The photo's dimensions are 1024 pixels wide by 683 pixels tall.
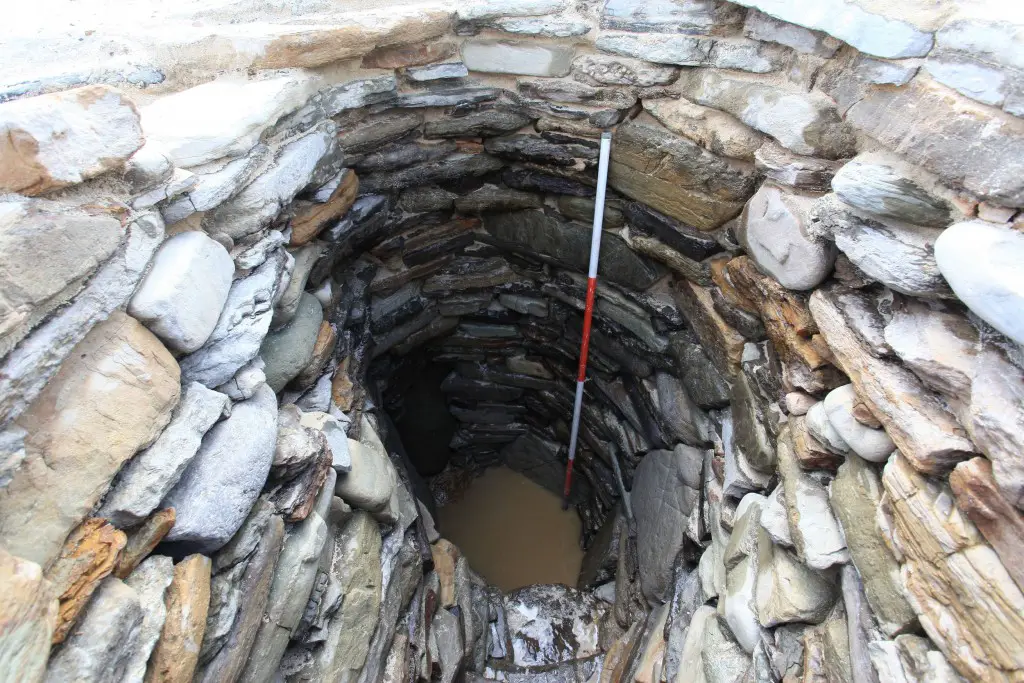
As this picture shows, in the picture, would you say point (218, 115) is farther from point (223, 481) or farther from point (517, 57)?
point (517, 57)

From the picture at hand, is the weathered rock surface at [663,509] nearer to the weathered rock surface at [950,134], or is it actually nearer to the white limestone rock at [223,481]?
the weathered rock surface at [950,134]

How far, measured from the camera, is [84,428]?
1.09 metres

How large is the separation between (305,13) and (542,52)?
0.79m

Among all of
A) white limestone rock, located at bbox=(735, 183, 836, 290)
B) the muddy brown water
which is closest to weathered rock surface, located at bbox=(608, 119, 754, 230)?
white limestone rock, located at bbox=(735, 183, 836, 290)

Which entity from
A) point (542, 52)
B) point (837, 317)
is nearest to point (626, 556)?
point (837, 317)

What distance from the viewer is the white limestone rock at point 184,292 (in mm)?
1256

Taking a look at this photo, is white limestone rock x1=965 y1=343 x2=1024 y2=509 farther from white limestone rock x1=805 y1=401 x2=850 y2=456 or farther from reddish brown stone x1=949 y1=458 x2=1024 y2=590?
white limestone rock x1=805 y1=401 x2=850 y2=456

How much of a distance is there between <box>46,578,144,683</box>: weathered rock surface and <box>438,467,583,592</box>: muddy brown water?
2.94 meters

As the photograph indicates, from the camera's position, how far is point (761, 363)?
77.9 inches

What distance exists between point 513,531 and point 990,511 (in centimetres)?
337

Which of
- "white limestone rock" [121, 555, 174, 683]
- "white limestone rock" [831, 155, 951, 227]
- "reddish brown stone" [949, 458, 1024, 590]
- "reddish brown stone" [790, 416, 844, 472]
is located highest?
"white limestone rock" [831, 155, 951, 227]

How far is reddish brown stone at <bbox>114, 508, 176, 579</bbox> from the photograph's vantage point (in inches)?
44.0

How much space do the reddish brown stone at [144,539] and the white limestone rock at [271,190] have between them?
0.69 metres

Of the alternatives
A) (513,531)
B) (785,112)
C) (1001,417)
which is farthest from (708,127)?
(513,531)
